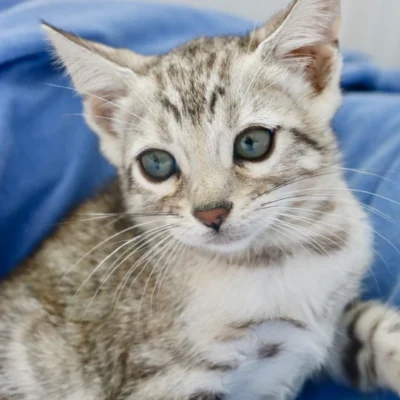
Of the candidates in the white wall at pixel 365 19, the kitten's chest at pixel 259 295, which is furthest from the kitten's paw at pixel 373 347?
the white wall at pixel 365 19

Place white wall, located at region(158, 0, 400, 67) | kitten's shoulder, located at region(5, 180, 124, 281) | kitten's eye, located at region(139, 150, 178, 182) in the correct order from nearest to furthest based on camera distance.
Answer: kitten's eye, located at region(139, 150, 178, 182), kitten's shoulder, located at region(5, 180, 124, 281), white wall, located at region(158, 0, 400, 67)

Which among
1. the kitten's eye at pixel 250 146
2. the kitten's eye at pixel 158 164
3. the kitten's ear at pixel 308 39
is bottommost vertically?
the kitten's eye at pixel 158 164

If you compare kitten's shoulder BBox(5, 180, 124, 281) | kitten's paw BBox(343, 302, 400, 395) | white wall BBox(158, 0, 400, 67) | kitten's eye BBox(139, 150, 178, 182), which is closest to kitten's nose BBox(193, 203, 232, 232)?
kitten's eye BBox(139, 150, 178, 182)

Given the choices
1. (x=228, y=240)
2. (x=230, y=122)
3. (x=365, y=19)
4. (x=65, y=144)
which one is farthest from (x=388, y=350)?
(x=365, y=19)

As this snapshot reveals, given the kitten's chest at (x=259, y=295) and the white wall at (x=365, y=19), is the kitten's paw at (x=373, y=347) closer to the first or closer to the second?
the kitten's chest at (x=259, y=295)

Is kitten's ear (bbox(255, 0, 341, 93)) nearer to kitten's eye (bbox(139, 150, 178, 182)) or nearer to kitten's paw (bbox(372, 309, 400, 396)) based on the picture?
kitten's eye (bbox(139, 150, 178, 182))

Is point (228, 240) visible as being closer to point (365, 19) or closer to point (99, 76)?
point (99, 76)

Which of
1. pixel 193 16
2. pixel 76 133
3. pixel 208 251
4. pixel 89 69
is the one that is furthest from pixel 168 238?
pixel 193 16
